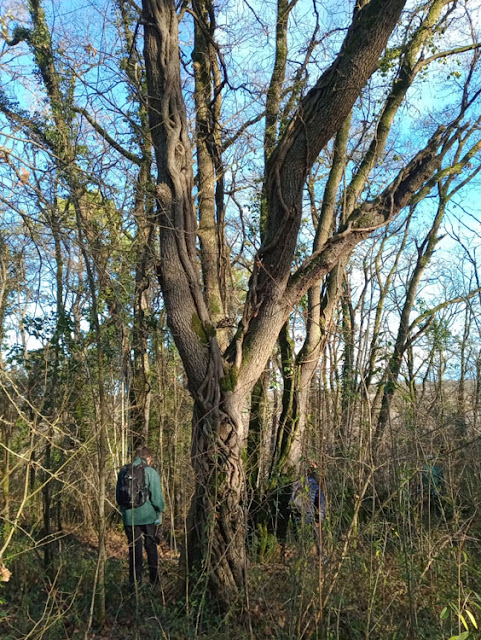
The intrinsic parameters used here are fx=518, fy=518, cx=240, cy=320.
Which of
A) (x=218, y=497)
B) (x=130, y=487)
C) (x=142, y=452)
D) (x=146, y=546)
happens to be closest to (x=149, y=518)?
(x=146, y=546)

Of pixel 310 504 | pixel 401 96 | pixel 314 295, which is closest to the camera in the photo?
pixel 310 504

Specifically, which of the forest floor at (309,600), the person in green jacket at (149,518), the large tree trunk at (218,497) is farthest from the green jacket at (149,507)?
the large tree trunk at (218,497)

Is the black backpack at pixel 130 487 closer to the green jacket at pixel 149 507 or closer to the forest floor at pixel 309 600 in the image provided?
the green jacket at pixel 149 507

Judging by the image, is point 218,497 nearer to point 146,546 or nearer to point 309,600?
point 309,600

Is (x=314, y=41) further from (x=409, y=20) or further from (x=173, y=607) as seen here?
(x=173, y=607)

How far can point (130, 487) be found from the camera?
6.03 metres

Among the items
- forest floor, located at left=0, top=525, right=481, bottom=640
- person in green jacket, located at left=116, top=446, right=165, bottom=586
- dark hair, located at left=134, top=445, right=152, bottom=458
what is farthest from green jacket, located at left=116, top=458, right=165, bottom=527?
forest floor, located at left=0, top=525, right=481, bottom=640

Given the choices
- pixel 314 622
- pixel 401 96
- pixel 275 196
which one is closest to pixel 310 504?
pixel 314 622

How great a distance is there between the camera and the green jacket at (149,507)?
20.3 ft

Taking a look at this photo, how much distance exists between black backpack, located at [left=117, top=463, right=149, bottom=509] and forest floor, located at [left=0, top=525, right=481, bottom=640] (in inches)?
34.6

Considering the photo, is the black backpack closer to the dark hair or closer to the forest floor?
the dark hair

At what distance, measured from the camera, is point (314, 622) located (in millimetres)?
3576

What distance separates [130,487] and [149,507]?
437 millimetres

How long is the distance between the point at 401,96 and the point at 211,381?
16.6 feet
